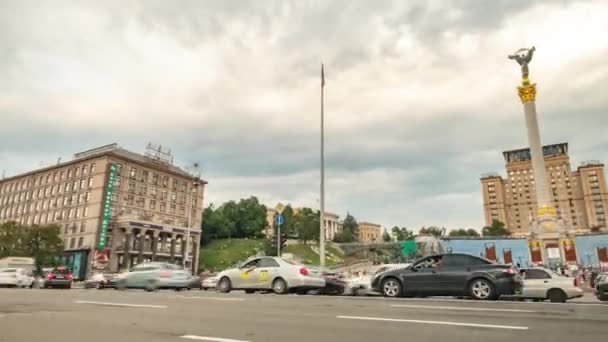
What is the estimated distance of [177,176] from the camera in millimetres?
87750

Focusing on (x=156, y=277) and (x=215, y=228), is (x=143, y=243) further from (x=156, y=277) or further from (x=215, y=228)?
(x=156, y=277)

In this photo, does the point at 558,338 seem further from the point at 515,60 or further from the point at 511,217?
the point at 511,217

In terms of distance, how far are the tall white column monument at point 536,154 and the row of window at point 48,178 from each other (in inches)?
2653

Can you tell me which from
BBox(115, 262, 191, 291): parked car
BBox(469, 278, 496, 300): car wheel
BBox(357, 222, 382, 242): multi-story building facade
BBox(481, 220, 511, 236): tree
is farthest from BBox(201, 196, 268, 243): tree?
BBox(469, 278, 496, 300): car wheel

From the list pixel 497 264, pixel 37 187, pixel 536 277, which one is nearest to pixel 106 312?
pixel 497 264

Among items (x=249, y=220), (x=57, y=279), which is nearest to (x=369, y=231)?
(x=249, y=220)

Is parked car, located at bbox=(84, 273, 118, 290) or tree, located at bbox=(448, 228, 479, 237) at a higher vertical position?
tree, located at bbox=(448, 228, 479, 237)

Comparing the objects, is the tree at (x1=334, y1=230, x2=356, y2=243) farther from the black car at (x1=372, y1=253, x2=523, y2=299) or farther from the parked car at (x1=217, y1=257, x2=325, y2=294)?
the black car at (x1=372, y1=253, x2=523, y2=299)

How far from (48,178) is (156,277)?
74.2 metres

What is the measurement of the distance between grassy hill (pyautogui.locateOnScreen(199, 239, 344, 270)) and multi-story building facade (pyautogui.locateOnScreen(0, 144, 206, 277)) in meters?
11.2

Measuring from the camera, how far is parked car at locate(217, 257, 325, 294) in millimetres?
15766

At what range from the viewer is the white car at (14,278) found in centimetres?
2777

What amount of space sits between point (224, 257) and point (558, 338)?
96.1 meters

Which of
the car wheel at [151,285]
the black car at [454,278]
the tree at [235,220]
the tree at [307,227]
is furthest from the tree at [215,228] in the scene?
the black car at [454,278]
